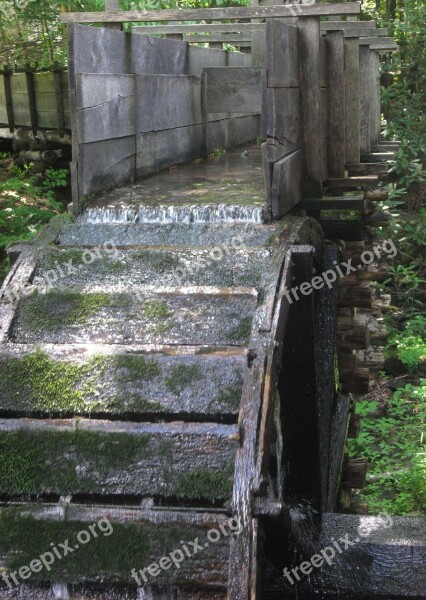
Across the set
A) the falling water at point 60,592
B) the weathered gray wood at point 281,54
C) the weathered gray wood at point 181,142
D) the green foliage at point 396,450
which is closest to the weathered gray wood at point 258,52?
the weathered gray wood at point 181,142

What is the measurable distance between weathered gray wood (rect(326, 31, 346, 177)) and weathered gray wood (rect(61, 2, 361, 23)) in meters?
0.95

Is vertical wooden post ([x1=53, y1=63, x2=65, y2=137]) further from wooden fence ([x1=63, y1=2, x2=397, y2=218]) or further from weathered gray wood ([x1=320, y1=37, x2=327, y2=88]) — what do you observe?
weathered gray wood ([x1=320, y1=37, x2=327, y2=88])

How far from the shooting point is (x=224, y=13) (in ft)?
17.9

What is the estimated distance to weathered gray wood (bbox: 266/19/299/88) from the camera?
15.6 feet

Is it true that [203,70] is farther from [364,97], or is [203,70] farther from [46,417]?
[46,417]

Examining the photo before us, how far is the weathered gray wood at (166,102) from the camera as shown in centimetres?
672

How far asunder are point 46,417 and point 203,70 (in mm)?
5545

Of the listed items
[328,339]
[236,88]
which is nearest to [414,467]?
[328,339]

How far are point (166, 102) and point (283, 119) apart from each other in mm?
2544

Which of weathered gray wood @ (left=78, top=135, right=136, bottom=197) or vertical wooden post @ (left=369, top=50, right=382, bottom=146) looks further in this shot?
vertical wooden post @ (left=369, top=50, right=382, bottom=146)

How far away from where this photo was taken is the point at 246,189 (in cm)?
629

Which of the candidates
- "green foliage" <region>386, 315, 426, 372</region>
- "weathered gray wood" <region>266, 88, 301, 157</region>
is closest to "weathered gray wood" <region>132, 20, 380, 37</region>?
"weathered gray wood" <region>266, 88, 301, 157</region>

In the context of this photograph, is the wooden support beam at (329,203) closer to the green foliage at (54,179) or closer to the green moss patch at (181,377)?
the green moss patch at (181,377)

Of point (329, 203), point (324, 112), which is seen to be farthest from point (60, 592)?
point (324, 112)
